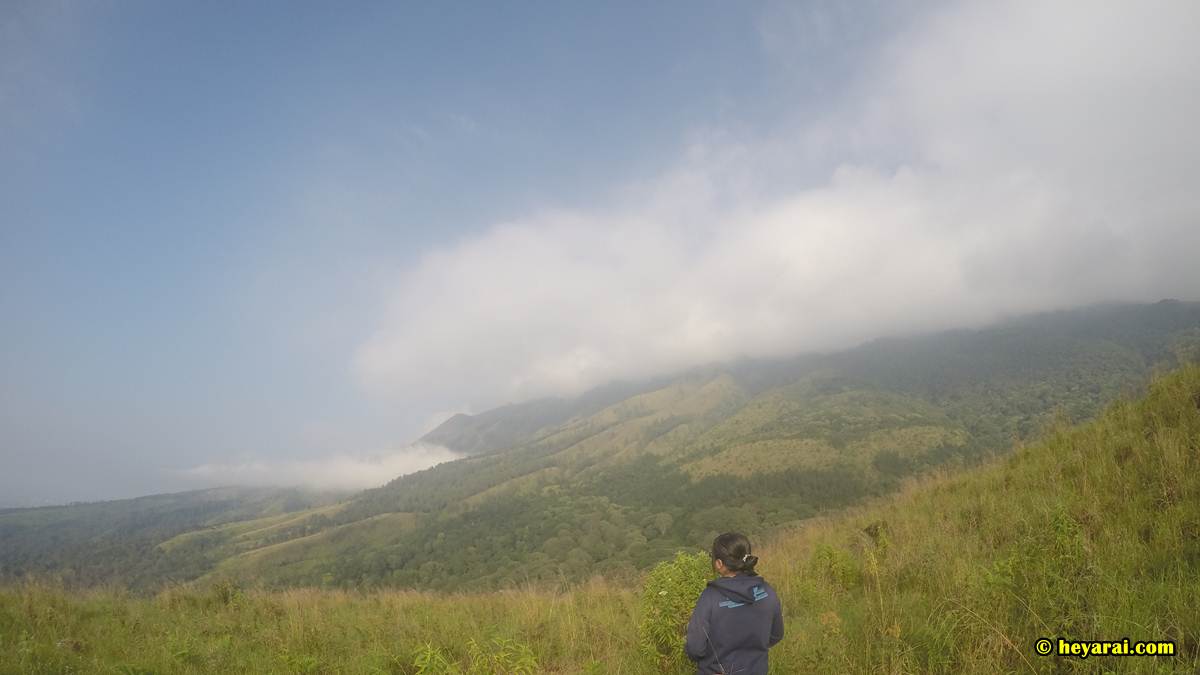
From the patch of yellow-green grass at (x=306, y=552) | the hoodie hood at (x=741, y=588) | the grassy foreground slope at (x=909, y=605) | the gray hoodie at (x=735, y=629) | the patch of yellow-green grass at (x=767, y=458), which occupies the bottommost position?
the patch of yellow-green grass at (x=306, y=552)

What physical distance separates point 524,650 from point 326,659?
3765mm

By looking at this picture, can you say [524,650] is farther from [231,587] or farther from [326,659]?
[231,587]

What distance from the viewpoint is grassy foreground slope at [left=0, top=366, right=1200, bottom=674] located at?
4621 millimetres

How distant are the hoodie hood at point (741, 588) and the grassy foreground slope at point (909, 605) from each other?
139cm

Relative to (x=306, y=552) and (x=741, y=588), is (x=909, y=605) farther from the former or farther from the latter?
(x=306, y=552)

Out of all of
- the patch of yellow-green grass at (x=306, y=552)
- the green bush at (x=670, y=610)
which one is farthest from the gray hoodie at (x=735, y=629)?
the patch of yellow-green grass at (x=306, y=552)

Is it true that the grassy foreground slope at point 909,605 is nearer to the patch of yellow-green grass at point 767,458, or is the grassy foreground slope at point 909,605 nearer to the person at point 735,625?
the person at point 735,625

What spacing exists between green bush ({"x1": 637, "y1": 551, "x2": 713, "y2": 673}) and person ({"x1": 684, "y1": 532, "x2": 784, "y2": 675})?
1089mm

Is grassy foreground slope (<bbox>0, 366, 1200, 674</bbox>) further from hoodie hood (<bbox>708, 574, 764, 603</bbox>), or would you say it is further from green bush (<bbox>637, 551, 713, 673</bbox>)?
hoodie hood (<bbox>708, 574, 764, 603</bbox>)

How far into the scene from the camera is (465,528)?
174250 mm

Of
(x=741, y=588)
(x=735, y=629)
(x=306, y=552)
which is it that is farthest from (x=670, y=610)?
(x=306, y=552)

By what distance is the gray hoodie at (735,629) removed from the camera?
14.4ft

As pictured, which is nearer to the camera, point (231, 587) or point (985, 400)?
point (231, 587)

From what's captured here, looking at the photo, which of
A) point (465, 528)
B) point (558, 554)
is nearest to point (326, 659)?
point (558, 554)
